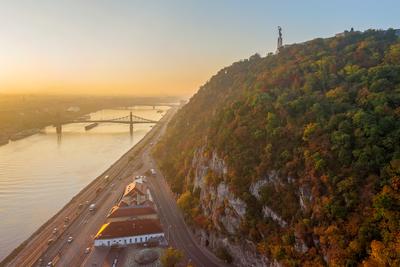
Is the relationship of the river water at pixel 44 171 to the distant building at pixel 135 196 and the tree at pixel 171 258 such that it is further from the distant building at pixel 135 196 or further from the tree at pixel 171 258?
the tree at pixel 171 258

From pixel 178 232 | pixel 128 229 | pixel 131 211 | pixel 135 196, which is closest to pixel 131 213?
pixel 131 211

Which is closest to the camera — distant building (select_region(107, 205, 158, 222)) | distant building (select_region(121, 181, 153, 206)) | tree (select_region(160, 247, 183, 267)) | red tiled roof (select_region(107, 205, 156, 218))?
tree (select_region(160, 247, 183, 267))

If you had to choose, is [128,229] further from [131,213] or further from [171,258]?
[171,258]

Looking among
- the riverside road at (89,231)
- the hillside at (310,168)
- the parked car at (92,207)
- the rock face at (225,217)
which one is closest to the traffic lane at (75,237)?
the riverside road at (89,231)

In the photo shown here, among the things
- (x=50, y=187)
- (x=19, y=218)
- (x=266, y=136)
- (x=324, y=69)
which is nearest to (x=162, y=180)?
(x=50, y=187)

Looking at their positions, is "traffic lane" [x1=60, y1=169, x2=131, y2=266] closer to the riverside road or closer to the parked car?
the riverside road

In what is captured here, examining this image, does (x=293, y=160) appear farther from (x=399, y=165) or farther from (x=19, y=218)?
(x=19, y=218)

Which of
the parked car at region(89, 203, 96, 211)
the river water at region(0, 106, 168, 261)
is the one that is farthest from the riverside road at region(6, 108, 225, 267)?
the river water at region(0, 106, 168, 261)
